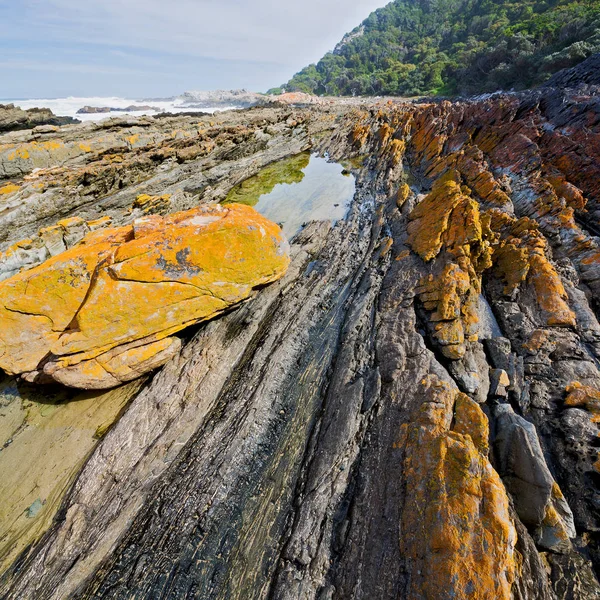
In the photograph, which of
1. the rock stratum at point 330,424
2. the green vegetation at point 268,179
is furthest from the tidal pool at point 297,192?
the rock stratum at point 330,424

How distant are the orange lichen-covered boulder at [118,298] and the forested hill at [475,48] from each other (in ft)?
252

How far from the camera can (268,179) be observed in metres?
27.6

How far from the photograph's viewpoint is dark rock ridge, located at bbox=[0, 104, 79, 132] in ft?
110

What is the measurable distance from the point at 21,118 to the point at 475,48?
123 m

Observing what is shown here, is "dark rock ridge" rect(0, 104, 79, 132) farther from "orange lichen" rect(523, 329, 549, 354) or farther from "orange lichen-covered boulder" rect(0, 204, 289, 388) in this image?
"orange lichen" rect(523, 329, 549, 354)

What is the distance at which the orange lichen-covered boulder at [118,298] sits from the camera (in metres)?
8.21

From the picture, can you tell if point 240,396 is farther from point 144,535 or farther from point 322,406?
point 144,535

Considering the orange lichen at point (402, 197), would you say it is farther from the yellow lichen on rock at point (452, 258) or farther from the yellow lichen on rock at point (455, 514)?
the yellow lichen on rock at point (455, 514)

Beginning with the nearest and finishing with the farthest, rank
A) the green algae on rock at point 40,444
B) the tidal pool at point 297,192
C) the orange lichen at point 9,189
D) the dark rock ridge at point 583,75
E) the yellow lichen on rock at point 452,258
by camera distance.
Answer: the green algae on rock at point 40,444 → the yellow lichen on rock at point 452,258 → the orange lichen at point 9,189 → the tidal pool at point 297,192 → the dark rock ridge at point 583,75

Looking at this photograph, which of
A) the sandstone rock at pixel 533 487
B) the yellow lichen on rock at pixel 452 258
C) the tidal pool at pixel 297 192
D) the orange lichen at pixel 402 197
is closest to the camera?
the sandstone rock at pixel 533 487

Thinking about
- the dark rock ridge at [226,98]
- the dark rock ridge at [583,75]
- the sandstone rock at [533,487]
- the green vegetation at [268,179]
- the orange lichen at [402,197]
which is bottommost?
the sandstone rock at [533,487]

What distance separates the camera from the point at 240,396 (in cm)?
839

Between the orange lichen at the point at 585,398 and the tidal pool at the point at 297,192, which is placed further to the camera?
the tidal pool at the point at 297,192

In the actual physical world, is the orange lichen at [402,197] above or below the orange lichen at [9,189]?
below
